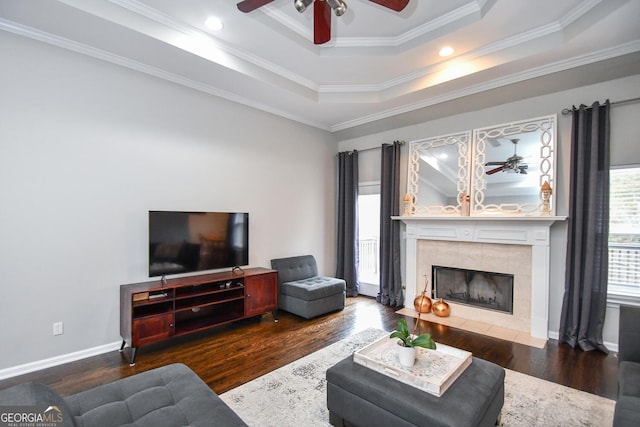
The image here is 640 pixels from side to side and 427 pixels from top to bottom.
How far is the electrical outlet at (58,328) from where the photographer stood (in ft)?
9.55

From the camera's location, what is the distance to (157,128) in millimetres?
3592

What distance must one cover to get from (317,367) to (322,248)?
2.94 m

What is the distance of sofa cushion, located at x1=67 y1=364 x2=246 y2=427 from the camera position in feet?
4.74

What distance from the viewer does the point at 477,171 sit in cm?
423

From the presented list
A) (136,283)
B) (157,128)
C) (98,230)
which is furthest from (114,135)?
(136,283)

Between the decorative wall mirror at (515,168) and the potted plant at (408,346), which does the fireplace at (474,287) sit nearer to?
the decorative wall mirror at (515,168)

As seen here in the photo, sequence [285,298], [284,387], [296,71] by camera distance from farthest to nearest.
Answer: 1. [285,298]
2. [296,71]
3. [284,387]

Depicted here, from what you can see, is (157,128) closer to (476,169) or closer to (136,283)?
(136,283)

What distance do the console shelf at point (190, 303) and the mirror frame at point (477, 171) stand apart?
264 cm

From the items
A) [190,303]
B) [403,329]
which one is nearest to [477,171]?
[403,329]

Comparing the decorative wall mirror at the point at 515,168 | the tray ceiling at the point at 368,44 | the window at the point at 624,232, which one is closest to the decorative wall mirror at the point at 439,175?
the decorative wall mirror at the point at 515,168

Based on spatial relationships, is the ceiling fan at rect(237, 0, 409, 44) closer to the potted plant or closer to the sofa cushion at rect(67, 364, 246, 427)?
the potted plant

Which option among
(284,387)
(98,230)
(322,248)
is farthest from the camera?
(322,248)

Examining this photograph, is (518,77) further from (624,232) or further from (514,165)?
(624,232)
